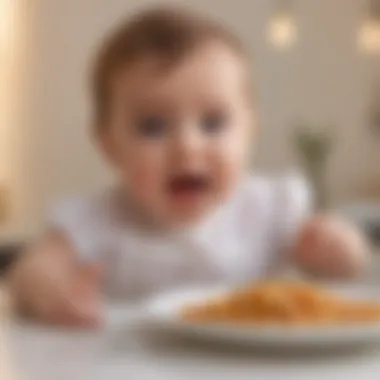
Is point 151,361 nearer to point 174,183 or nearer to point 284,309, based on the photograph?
point 284,309

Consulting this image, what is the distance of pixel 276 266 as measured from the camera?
78cm

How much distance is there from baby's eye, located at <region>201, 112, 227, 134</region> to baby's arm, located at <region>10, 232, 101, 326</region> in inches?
5.4

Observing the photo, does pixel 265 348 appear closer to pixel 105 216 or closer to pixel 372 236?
pixel 105 216

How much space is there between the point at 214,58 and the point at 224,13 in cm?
110

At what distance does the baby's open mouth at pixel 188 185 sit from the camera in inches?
27.6

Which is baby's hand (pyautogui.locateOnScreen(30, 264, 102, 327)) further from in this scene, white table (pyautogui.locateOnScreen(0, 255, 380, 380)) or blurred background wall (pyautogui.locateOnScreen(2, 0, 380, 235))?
blurred background wall (pyautogui.locateOnScreen(2, 0, 380, 235))

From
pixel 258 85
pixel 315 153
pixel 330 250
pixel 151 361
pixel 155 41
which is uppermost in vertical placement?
pixel 258 85

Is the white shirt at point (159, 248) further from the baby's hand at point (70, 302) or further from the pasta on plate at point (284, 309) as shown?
the pasta on plate at point (284, 309)

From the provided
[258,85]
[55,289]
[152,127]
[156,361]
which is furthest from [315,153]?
[156,361]

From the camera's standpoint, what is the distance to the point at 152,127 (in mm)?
704

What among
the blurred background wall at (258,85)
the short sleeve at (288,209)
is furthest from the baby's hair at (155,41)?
the blurred background wall at (258,85)

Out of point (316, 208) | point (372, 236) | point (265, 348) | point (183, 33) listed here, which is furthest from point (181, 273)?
point (316, 208)

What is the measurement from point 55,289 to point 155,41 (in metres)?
0.22

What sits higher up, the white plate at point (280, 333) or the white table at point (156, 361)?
the white plate at point (280, 333)
